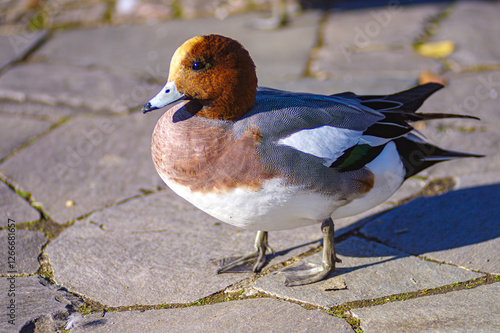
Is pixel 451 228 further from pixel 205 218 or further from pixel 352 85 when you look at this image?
pixel 352 85

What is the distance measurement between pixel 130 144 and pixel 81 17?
2816 mm

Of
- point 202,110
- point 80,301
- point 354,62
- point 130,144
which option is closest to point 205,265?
point 80,301

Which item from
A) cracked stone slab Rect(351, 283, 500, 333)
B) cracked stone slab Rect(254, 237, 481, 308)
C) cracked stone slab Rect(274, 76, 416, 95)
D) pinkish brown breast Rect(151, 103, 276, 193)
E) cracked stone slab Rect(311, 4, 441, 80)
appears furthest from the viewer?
cracked stone slab Rect(311, 4, 441, 80)

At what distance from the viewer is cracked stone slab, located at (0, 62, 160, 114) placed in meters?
4.14

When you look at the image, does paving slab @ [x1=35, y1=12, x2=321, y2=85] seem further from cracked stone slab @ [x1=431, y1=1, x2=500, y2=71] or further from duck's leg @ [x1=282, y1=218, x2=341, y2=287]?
duck's leg @ [x1=282, y1=218, x2=341, y2=287]

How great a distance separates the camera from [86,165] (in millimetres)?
3441

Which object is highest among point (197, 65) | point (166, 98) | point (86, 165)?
point (197, 65)

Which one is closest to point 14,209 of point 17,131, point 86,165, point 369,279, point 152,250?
point 86,165

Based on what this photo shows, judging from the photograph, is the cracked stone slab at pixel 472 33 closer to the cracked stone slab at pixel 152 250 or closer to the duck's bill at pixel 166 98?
the cracked stone slab at pixel 152 250

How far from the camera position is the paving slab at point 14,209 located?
289cm

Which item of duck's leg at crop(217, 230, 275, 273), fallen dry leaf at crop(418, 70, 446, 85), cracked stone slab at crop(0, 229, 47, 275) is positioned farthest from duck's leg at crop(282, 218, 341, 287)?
fallen dry leaf at crop(418, 70, 446, 85)

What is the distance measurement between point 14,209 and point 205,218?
1.07m

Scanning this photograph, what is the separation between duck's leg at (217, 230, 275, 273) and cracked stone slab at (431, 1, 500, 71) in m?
2.73

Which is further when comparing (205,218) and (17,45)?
(17,45)
